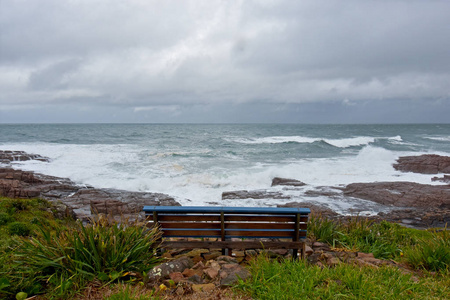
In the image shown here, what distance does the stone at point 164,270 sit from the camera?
4013mm

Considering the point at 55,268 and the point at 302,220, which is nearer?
the point at 55,268

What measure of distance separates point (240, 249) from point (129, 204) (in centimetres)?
917

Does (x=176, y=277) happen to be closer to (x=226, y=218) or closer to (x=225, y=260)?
(x=225, y=260)

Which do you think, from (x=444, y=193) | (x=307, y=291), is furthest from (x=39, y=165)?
(x=444, y=193)

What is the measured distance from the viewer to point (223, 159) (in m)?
28.4

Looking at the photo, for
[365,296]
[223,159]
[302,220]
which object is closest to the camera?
[365,296]

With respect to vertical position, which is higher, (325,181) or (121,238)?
(121,238)

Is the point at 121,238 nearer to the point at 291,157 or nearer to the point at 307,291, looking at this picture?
the point at 307,291

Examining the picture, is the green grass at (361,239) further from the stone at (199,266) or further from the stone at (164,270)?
the stone at (164,270)

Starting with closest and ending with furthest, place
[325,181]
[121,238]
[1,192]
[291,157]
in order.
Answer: [121,238]
[1,192]
[325,181]
[291,157]

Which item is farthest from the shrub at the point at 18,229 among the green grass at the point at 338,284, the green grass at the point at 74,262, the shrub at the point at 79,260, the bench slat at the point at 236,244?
the green grass at the point at 338,284

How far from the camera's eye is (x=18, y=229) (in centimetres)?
646

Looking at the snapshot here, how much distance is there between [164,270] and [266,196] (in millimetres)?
11486

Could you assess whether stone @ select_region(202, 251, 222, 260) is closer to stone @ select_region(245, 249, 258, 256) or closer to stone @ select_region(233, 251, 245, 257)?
stone @ select_region(233, 251, 245, 257)
